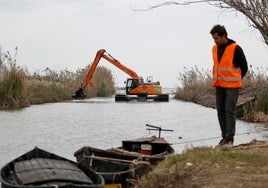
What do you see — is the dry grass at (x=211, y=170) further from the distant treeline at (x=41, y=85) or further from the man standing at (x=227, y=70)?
the distant treeline at (x=41, y=85)

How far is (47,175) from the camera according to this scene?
598 centimetres

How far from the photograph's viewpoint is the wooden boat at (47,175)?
579 centimetres

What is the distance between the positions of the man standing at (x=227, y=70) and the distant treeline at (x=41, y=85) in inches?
753

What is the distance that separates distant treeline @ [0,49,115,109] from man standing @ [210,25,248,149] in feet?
62.7

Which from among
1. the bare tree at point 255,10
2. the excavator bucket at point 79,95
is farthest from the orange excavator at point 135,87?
the bare tree at point 255,10

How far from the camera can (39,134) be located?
17.2 metres

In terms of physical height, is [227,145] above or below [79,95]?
below

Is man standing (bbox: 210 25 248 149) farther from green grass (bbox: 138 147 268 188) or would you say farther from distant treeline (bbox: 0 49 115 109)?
distant treeline (bbox: 0 49 115 109)

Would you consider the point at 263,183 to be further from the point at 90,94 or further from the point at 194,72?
the point at 90,94

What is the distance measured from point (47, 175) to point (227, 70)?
15.2ft

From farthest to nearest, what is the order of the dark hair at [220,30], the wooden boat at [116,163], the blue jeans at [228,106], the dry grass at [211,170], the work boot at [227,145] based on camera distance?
the blue jeans at [228,106], the work boot at [227,145], the dark hair at [220,30], the wooden boat at [116,163], the dry grass at [211,170]

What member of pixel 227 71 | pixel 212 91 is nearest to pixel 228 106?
pixel 227 71

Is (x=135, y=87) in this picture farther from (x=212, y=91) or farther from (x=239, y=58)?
(x=239, y=58)

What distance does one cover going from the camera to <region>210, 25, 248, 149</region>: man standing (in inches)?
376
